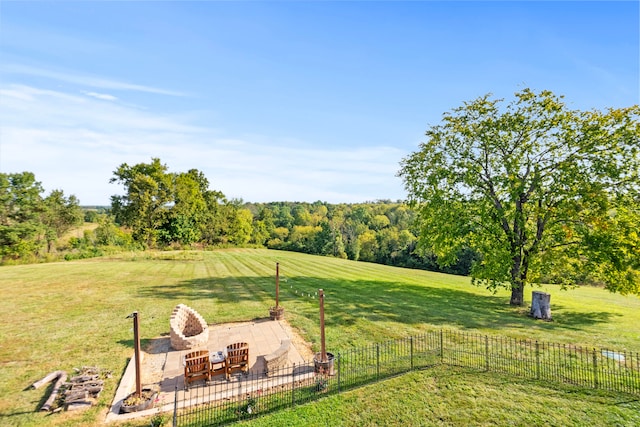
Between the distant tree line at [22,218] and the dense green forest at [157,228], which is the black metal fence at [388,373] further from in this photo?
the distant tree line at [22,218]

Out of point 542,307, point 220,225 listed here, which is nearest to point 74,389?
point 542,307

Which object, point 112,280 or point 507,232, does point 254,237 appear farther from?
point 507,232

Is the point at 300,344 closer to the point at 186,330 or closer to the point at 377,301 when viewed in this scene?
the point at 186,330

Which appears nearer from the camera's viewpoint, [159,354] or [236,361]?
[236,361]

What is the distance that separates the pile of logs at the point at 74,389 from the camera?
8.98m

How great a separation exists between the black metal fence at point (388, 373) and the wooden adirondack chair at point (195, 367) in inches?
15.6

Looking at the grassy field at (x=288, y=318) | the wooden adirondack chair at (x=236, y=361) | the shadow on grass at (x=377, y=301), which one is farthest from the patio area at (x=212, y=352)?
the shadow on grass at (x=377, y=301)

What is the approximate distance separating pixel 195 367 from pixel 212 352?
222 centimetres

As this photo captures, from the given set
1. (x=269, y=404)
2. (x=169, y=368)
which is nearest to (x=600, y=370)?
(x=269, y=404)

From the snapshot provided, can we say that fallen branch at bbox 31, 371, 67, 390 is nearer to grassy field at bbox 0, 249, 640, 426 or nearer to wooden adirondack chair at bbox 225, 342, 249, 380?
grassy field at bbox 0, 249, 640, 426

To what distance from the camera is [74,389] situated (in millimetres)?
9414

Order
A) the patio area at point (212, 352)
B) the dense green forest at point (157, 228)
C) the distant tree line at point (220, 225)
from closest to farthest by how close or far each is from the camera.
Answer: the patio area at point (212, 352) → the dense green forest at point (157, 228) → the distant tree line at point (220, 225)

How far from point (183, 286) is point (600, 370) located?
26.7m

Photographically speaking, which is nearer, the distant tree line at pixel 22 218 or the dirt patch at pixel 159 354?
the dirt patch at pixel 159 354
